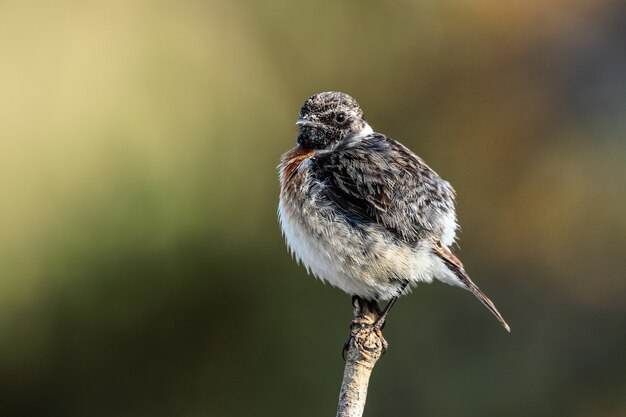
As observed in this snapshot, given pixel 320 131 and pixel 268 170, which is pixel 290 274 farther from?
pixel 320 131

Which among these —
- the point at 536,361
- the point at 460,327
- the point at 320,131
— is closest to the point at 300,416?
the point at 460,327

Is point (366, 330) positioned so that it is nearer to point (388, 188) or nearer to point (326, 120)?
point (388, 188)

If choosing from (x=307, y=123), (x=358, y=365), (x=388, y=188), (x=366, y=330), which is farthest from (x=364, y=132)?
(x=358, y=365)

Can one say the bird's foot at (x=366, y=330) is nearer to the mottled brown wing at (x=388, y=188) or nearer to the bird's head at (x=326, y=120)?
the mottled brown wing at (x=388, y=188)

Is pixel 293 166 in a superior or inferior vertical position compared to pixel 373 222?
superior

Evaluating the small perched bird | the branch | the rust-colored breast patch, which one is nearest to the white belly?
the small perched bird

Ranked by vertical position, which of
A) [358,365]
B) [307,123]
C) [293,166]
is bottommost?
[358,365]

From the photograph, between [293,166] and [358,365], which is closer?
[358,365]

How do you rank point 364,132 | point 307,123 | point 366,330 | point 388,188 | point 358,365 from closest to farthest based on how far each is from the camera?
point 358,365 → point 366,330 → point 388,188 → point 307,123 → point 364,132
